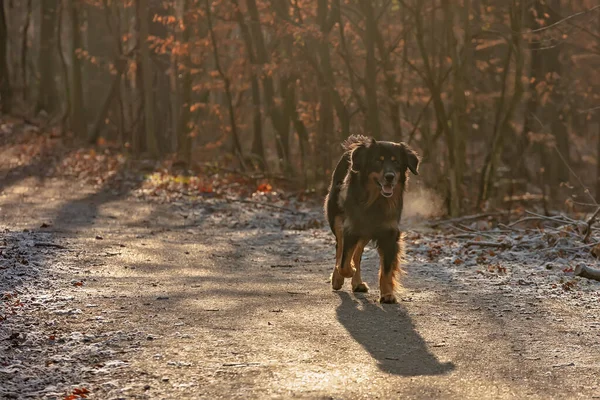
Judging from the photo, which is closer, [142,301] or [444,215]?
[142,301]

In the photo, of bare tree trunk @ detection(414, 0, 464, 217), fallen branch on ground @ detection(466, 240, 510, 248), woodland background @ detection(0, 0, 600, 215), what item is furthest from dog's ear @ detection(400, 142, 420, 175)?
bare tree trunk @ detection(414, 0, 464, 217)

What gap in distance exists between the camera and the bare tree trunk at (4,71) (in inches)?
1388

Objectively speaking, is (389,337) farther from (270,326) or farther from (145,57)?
(145,57)

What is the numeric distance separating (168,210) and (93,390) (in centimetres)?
1172

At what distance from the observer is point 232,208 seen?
17094 mm

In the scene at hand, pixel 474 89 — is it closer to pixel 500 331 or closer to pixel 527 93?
pixel 527 93

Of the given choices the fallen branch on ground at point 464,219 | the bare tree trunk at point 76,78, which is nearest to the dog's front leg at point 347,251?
the fallen branch on ground at point 464,219

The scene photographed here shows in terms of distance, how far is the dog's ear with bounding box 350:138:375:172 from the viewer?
824 cm

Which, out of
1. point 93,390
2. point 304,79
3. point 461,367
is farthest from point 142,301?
point 304,79

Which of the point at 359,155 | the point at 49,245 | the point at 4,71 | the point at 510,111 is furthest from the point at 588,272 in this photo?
the point at 4,71

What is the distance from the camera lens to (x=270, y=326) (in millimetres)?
7094

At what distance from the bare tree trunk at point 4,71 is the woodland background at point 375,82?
4.62m

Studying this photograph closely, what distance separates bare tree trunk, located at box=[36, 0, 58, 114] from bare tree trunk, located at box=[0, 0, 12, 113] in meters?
1.39

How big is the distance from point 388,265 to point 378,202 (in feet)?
1.95
